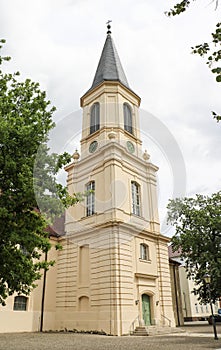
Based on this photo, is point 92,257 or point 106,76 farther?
point 106,76

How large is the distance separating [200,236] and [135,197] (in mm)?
6088

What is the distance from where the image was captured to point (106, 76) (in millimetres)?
30266

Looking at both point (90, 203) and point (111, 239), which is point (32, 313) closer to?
point (111, 239)

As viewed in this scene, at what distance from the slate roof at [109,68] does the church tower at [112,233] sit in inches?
10.0

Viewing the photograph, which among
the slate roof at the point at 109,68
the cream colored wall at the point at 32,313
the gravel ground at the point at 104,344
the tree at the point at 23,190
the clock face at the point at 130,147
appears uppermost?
the slate roof at the point at 109,68

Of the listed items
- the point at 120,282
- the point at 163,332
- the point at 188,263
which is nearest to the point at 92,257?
the point at 120,282

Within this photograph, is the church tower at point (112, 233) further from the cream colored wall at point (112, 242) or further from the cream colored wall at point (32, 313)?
the cream colored wall at point (32, 313)

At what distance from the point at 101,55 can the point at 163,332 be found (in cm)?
2815

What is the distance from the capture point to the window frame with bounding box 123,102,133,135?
95.0ft

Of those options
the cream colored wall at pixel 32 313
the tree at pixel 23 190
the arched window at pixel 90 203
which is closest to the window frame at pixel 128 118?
the arched window at pixel 90 203

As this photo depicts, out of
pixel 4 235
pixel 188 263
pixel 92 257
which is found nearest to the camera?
pixel 4 235

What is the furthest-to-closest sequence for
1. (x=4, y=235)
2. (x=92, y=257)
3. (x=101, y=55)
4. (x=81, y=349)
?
(x=101, y=55) → (x=92, y=257) → (x=81, y=349) → (x=4, y=235)

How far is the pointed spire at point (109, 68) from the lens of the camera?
30391mm

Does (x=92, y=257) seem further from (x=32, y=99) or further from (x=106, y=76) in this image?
(x=106, y=76)
